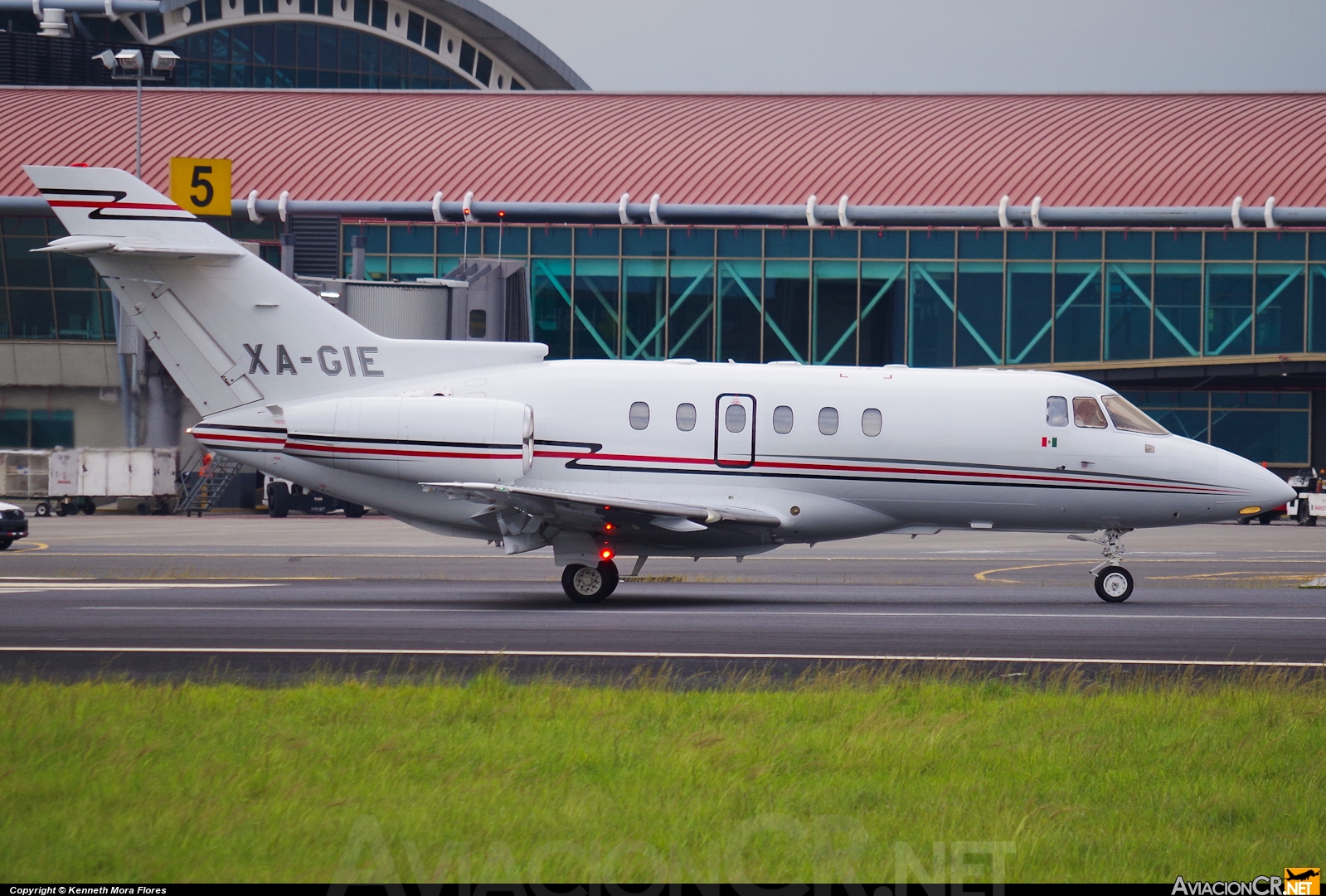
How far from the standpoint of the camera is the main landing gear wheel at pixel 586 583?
63.0ft

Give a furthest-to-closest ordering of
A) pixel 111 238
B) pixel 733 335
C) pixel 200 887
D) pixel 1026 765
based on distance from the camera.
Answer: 1. pixel 733 335
2. pixel 111 238
3. pixel 1026 765
4. pixel 200 887

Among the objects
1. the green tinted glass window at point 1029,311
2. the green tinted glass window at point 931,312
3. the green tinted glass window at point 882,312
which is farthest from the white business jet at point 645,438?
the green tinted glass window at point 1029,311

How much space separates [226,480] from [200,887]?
5090 cm

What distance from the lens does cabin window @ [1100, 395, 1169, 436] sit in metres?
19.5

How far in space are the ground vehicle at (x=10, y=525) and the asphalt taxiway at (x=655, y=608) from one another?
0.49 m

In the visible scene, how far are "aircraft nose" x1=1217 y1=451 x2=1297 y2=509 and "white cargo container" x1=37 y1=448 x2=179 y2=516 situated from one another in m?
43.0

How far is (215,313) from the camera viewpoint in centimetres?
1953

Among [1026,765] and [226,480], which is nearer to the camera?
[1026,765]

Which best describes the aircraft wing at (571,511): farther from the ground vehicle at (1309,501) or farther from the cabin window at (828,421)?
the ground vehicle at (1309,501)

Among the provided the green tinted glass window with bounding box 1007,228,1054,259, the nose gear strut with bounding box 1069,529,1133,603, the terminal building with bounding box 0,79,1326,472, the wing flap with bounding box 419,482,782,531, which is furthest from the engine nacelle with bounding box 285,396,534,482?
the green tinted glass window with bounding box 1007,228,1054,259

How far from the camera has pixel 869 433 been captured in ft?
62.9

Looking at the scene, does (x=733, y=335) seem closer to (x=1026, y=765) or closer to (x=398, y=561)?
(x=398, y=561)

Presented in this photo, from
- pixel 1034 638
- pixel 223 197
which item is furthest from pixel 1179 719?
pixel 223 197

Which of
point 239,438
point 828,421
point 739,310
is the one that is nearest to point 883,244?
point 739,310
